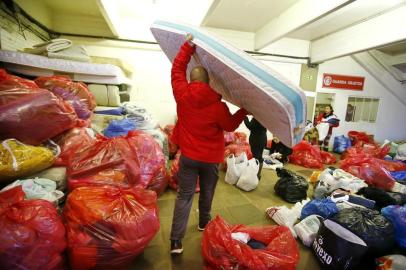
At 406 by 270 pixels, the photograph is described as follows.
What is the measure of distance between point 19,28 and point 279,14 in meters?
4.57

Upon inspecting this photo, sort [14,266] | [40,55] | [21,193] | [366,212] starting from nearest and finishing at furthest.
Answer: [14,266] < [21,193] < [366,212] < [40,55]

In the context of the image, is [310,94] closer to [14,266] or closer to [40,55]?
[40,55]

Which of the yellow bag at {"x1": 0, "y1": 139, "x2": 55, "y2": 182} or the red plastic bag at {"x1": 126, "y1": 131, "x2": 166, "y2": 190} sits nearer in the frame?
the yellow bag at {"x1": 0, "y1": 139, "x2": 55, "y2": 182}

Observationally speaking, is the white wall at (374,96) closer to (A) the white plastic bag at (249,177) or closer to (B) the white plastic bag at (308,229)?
(A) the white plastic bag at (249,177)

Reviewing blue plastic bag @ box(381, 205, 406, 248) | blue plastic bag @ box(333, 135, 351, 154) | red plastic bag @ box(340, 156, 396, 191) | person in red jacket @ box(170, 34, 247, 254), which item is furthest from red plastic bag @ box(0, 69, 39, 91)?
blue plastic bag @ box(333, 135, 351, 154)

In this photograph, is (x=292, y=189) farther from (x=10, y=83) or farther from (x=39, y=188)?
(x=10, y=83)

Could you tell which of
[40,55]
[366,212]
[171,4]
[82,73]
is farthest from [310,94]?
[40,55]

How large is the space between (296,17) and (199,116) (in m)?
3.57

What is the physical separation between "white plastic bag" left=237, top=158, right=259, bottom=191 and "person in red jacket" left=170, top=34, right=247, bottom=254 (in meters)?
1.26

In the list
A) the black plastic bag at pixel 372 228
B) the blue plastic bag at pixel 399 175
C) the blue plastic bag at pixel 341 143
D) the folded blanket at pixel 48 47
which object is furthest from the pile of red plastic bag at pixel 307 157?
the folded blanket at pixel 48 47

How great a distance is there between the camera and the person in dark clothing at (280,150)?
14.3ft

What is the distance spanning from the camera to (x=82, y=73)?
344 cm

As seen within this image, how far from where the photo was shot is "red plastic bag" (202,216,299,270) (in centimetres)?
128

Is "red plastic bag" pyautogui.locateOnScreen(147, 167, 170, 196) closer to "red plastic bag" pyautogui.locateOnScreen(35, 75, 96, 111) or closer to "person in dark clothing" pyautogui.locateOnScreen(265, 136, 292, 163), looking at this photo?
"red plastic bag" pyautogui.locateOnScreen(35, 75, 96, 111)
